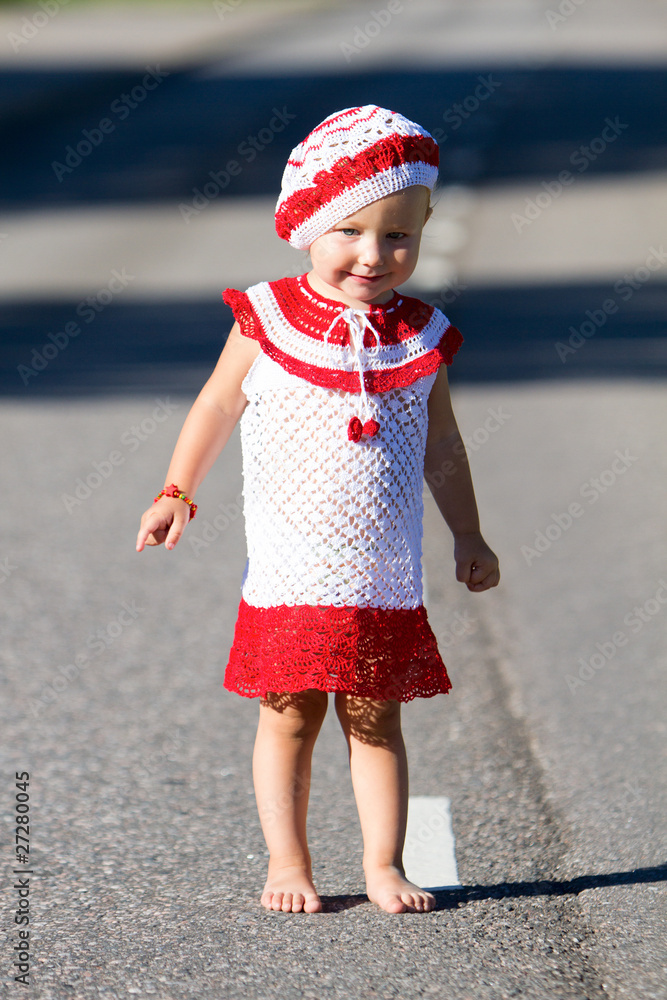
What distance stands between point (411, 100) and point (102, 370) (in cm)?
1517

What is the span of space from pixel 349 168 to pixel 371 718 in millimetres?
1142

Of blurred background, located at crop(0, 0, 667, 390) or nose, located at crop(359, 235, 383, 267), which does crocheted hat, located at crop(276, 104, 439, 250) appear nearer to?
nose, located at crop(359, 235, 383, 267)

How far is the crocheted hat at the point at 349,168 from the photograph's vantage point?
2.70 metres

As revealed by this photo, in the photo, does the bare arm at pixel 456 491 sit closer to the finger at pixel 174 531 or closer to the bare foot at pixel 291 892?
the finger at pixel 174 531

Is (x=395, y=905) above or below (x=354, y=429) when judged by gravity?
below

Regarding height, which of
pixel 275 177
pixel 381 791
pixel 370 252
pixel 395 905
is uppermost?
pixel 275 177

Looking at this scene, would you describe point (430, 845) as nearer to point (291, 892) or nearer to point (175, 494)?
point (291, 892)

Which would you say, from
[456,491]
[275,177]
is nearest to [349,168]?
[456,491]

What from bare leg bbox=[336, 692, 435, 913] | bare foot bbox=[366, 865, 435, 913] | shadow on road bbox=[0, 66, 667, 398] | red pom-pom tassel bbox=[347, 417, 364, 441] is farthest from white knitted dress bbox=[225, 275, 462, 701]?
shadow on road bbox=[0, 66, 667, 398]

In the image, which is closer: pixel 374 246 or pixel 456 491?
pixel 374 246

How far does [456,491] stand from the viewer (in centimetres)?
302

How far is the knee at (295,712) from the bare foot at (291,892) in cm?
31

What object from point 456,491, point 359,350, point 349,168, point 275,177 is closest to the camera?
point 349,168

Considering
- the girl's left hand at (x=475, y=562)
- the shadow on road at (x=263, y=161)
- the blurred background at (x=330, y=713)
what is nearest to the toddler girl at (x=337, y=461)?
the girl's left hand at (x=475, y=562)
